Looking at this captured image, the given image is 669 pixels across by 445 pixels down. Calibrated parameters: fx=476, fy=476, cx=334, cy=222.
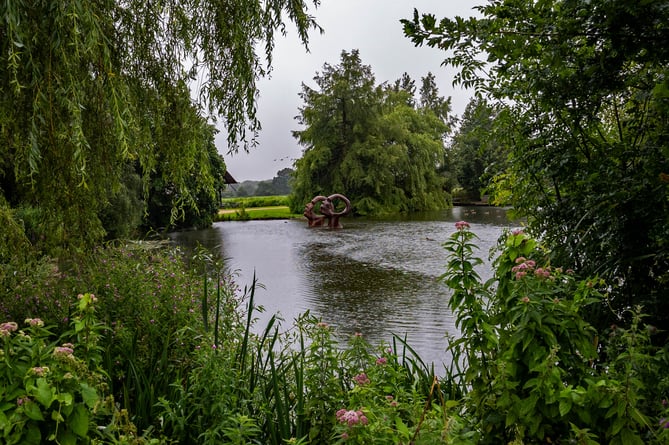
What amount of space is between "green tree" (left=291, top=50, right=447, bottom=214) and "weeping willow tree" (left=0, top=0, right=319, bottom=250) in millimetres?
20913

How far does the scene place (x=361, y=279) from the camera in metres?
8.04

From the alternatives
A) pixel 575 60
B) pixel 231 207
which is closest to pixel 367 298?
pixel 575 60

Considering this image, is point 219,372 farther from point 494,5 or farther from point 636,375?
point 494,5

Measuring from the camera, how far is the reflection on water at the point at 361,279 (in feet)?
17.7

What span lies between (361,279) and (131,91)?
5.48m

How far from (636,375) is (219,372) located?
4.78 ft

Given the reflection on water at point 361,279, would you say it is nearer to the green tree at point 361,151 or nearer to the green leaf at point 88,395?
the green leaf at point 88,395

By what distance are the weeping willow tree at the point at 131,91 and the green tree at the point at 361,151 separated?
2091cm

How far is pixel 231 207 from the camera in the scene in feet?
112

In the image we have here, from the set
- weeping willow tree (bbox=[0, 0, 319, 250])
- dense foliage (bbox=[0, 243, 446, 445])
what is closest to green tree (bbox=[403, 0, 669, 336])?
dense foliage (bbox=[0, 243, 446, 445])

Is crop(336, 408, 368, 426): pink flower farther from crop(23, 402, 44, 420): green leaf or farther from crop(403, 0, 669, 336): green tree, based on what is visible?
crop(403, 0, 669, 336): green tree

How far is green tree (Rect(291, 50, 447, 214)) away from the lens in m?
24.9

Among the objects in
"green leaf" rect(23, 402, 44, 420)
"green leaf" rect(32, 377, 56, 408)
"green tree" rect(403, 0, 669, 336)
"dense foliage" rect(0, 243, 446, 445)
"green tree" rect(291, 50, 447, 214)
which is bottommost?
"dense foliage" rect(0, 243, 446, 445)

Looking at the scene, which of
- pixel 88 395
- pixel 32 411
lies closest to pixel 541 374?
pixel 88 395
